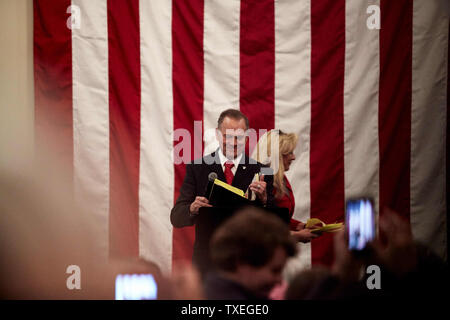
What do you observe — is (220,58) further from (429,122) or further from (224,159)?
(429,122)

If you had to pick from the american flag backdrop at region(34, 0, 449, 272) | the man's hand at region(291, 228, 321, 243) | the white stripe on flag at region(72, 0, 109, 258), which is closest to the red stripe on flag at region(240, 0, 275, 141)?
the american flag backdrop at region(34, 0, 449, 272)

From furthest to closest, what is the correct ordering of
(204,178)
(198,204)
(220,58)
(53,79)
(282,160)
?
(220,58) → (53,79) → (282,160) → (204,178) → (198,204)

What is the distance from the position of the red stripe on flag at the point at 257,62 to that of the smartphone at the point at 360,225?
2181 millimetres

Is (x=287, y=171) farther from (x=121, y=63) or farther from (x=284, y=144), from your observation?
(x=121, y=63)

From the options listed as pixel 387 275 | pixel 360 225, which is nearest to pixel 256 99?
pixel 360 225

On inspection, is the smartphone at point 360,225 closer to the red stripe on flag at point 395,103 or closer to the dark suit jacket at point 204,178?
the dark suit jacket at point 204,178

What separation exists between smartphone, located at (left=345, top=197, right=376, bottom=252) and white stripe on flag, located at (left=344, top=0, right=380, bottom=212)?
87.4 inches

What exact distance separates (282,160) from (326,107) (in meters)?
0.58

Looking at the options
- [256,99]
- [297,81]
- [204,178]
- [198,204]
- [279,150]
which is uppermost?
[297,81]

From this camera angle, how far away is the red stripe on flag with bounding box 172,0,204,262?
→ 132 inches

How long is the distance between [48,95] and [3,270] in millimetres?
1079

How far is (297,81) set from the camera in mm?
3422

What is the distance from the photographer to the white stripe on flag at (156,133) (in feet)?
11.0

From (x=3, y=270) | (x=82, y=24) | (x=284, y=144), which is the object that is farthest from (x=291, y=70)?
(x=3, y=270)
